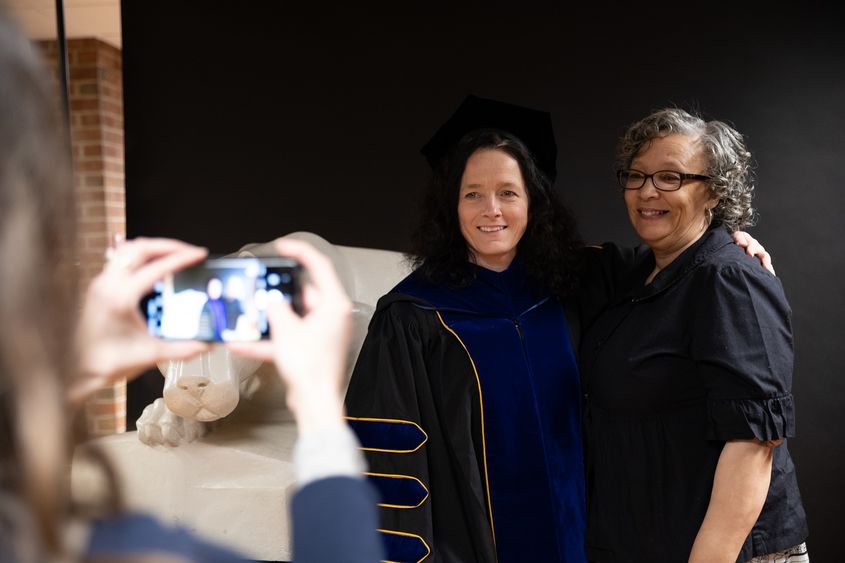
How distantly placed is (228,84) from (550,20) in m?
1.74

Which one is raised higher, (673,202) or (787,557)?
(673,202)

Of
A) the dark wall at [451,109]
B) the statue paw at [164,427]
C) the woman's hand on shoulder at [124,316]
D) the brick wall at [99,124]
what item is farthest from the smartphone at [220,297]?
the brick wall at [99,124]

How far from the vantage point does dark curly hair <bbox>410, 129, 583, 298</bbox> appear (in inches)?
96.4

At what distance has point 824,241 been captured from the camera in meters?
4.06

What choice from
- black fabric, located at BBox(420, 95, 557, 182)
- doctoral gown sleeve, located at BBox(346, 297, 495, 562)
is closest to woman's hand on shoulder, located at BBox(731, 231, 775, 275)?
black fabric, located at BBox(420, 95, 557, 182)

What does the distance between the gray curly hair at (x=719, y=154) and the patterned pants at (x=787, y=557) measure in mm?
846

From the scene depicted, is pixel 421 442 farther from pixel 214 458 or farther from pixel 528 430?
pixel 214 458

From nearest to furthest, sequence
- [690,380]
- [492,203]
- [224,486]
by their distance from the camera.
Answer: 1. [690,380]
2. [492,203]
3. [224,486]

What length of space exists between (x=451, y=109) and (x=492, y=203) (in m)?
2.01

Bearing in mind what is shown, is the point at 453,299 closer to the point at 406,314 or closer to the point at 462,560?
the point at 406,314

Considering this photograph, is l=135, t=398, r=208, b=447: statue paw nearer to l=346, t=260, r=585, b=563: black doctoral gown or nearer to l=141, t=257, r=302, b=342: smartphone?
l=346, t=260, r=585, b=563: black doctoral gown

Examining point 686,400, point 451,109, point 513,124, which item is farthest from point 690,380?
point 451,109

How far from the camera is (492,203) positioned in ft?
7.85

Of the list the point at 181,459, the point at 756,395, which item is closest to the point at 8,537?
the point at 756,395
